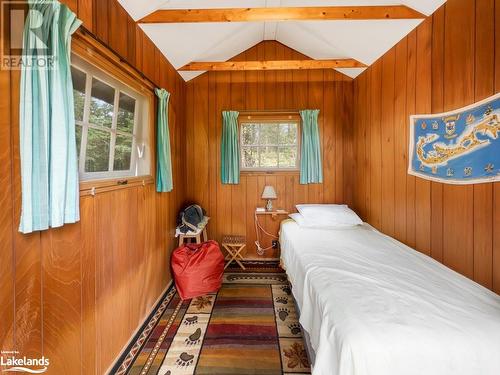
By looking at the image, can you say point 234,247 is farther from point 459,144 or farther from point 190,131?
point 459,144

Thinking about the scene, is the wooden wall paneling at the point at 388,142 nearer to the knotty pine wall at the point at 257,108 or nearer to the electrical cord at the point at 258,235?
the knotty pine wall at the point at 257,108

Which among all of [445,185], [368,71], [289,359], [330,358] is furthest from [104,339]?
[368,71]

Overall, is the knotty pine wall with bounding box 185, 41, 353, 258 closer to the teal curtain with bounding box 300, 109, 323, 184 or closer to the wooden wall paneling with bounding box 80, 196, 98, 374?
the teal curtain with bounding box 300, 109, 323, 184

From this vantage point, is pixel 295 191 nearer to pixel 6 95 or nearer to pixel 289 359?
pixel 289 359

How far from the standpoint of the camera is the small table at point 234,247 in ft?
9.98

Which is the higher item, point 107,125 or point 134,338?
point 107,125

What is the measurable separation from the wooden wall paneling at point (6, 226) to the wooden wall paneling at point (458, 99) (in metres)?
2.42

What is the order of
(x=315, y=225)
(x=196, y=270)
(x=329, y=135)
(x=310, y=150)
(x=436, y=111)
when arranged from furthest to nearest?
(x=329, y=135) → (x=310, y=150) → (x=315, y=225) → (x=196, y=270) → (x=436, y=111)

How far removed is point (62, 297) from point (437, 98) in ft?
8.87

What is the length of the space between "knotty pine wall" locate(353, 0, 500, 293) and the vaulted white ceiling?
154 mm

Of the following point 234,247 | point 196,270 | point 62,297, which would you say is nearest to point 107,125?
point 62,297

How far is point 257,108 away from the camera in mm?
3258

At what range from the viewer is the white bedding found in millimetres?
935

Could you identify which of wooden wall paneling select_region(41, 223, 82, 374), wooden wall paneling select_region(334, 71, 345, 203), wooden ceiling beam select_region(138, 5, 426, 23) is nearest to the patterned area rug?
wooden wall paneling select_region(41, 223, 82, 374)
